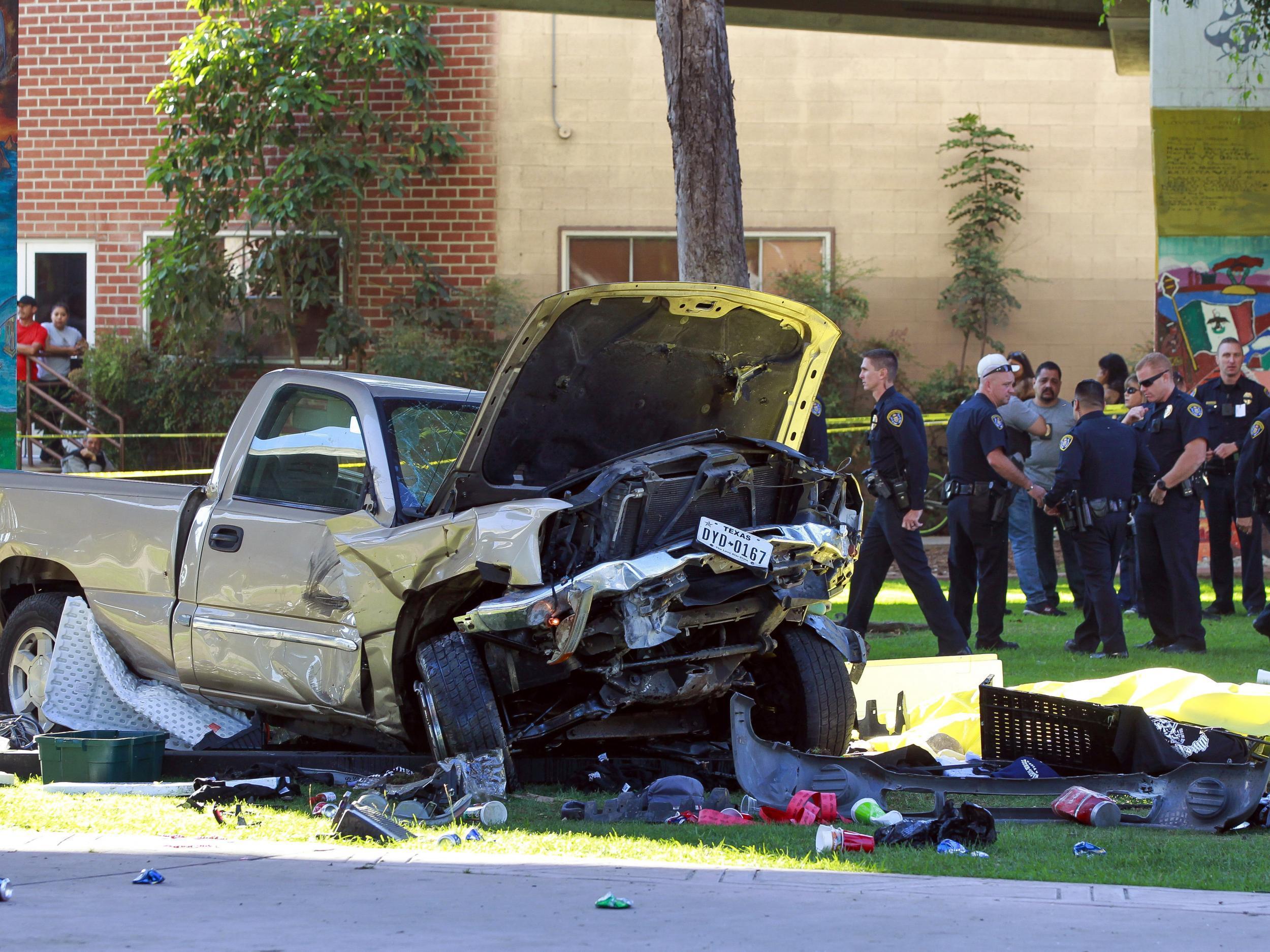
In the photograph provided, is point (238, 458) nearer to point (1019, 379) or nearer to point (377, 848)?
point (377, 848)

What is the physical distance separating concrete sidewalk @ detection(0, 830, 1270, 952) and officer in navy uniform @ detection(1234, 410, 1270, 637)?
25.2 feet

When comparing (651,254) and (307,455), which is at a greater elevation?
(651,254)

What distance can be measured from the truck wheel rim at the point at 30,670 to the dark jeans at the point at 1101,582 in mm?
6589

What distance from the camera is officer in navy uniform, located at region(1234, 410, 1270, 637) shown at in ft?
38.0

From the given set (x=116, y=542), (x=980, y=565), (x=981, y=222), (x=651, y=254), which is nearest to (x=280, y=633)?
(x=116, y=542)

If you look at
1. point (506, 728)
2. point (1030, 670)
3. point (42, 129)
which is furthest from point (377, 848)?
point (42, 129)

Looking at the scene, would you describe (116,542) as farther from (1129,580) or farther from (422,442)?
(1129,580)

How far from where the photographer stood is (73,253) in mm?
20578

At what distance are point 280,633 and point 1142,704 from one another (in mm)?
3824

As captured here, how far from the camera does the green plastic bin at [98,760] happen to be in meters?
6.60

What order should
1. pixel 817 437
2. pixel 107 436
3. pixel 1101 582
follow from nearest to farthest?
pixel 1101 582, pixel 817 437, pixel 107 436

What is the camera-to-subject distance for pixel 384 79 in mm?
19828

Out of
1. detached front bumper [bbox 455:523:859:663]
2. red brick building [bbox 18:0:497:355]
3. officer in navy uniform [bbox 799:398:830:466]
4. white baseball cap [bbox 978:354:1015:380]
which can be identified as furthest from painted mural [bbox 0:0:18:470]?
red brick building [bbox 18:0:497:355]

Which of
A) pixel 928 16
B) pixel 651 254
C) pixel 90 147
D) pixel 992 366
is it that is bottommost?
pixel 992 366
